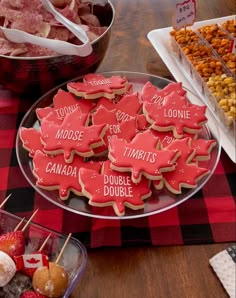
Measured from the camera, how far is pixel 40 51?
95 centimetres

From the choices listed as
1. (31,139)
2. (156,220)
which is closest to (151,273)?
(156,220)

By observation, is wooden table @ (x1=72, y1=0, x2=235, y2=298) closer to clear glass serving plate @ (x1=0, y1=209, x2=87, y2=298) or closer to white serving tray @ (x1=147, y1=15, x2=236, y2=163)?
clear glass serving plate @ (x1=0, y1=209, x2=87, y2=298)

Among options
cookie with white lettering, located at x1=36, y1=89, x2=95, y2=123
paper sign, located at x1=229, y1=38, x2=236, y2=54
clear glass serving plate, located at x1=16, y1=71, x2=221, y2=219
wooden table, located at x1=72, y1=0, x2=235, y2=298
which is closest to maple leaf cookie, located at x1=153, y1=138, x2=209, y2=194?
clear glass serving plate, located at x1=16, y1=71, x2=221, y2=219

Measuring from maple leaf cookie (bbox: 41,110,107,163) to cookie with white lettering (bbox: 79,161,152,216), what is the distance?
0.05 m

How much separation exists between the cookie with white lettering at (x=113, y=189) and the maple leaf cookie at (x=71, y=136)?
0.17ft

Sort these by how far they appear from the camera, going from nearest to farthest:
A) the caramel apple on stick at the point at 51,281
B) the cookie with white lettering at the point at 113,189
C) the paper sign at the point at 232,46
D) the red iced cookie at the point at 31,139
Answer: the caramel apple on stick at the point at 51,281, the cookie with white lettering at the point at 113,189, the red iced cookie at the point at 31,139, the paper sign at the point at 232,46

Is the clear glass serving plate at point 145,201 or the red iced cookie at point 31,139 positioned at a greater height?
the red iced cookie at point 31,139

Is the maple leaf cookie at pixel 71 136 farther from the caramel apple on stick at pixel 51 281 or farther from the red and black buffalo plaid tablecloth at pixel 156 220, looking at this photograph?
the caramel apple on stick at pixel 51 281

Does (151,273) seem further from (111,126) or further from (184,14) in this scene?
(184,14)

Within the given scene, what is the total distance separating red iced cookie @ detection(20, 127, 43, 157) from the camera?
2.85ft

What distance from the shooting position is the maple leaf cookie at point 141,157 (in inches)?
31.0

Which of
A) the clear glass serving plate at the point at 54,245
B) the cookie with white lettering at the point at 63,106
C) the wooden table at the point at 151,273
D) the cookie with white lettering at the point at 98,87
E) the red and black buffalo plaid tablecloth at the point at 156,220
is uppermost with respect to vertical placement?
the cookie with white lettering at the point at 98,87

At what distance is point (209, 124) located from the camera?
3.07ft

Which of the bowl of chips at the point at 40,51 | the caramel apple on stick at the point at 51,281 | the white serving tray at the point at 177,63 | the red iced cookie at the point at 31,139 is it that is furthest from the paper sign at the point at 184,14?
the caramel apple on stick at the point at 51,281
